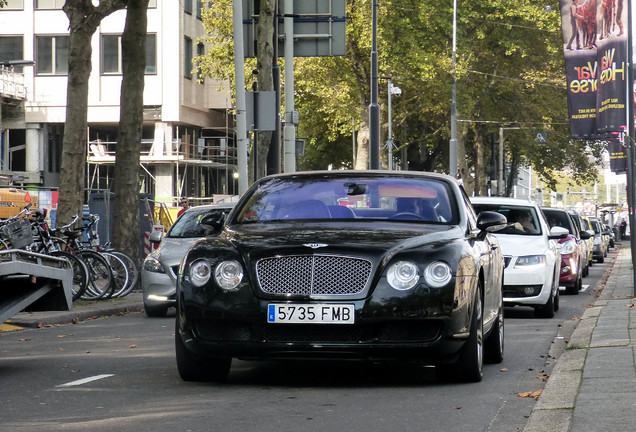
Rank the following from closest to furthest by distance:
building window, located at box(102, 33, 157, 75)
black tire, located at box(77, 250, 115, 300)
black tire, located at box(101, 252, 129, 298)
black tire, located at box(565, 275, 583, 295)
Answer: black tire, located at box(77, 250, 115, 300), black tire, located at box(101, 252, 129, 298), black tire, located at box(565, 275, 583, 295), building window, located at box(102, 33, 157, 75)

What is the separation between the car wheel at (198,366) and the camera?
8.67 meters

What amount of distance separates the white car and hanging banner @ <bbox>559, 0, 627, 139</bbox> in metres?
4.74

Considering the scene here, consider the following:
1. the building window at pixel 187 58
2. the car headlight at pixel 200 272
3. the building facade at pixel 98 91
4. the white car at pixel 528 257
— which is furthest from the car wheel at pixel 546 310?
the building window at pixel 187 58

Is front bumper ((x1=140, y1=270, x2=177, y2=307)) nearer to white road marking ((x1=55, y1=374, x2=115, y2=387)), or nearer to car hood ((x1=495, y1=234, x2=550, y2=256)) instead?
car hood ((x1=495, y1=234, x2=550, y2=256))

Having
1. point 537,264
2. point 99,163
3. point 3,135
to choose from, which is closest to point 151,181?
point 99,163

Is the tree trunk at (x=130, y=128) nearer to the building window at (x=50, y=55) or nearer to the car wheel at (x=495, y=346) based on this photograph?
the car wheel at (x=495, y=346)

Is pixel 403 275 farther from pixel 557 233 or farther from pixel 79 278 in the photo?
pixel 79 278

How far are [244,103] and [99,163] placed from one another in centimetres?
3737

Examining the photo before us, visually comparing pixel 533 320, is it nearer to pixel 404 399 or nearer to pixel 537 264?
pixel 537 264

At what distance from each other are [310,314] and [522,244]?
9.49m

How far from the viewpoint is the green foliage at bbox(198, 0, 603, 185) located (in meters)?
56.5

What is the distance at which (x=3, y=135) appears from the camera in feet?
186

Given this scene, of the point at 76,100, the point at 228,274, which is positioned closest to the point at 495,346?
the point at 228,274

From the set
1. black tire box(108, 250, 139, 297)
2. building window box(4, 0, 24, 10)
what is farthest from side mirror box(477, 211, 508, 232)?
building window box(4, 0, 24, 10)
